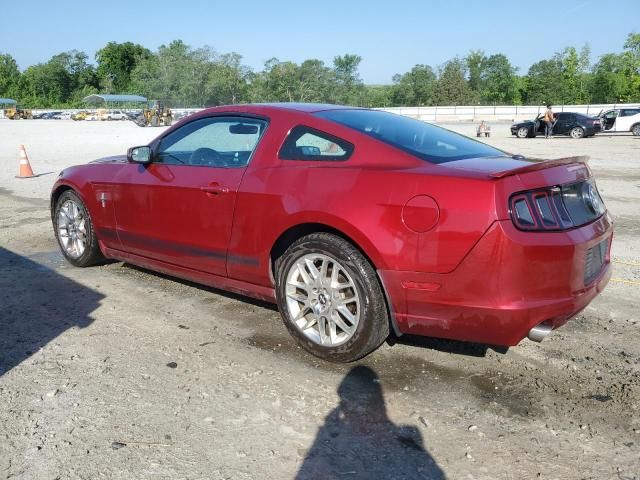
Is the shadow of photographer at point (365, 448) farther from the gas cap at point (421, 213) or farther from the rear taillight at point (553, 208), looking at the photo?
the rear taillight at point (553, 208)

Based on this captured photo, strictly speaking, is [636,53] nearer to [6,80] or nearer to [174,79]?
[174,79]

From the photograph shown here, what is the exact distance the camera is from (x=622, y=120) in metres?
29.7

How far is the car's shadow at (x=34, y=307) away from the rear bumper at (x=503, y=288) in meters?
2.36

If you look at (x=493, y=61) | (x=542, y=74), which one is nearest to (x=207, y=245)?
(x=542, y=74)

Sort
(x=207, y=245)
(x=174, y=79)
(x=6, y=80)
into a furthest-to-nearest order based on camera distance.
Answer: (x=6, y=80)
(x=174, y=79)
(x=207, y=245)

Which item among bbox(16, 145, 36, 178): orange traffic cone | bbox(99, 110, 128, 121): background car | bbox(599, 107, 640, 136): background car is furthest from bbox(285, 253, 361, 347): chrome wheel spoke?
bbox(99, 110, 128, 121): background car

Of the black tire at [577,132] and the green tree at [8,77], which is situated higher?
the green tree at [8,77]

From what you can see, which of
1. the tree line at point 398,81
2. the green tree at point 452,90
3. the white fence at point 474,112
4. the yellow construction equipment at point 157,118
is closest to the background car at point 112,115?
the tree line at point 398,81

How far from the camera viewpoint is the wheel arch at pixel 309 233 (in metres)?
3.26

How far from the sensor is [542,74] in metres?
82.1

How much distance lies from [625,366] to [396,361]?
53.1 inches

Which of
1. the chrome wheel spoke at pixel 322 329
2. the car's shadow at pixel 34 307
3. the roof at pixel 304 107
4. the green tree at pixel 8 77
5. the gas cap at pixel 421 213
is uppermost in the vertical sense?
the green tree at pixel 8 77

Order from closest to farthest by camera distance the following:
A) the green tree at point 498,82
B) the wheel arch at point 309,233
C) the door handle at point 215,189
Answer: the wheel arch at point 309,233
the door handle at point 215,189
the green tree at point 498,82

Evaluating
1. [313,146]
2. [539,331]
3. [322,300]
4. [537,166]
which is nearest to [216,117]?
[313,146]
